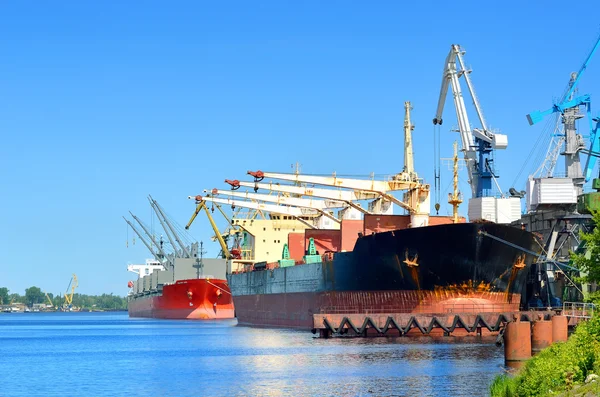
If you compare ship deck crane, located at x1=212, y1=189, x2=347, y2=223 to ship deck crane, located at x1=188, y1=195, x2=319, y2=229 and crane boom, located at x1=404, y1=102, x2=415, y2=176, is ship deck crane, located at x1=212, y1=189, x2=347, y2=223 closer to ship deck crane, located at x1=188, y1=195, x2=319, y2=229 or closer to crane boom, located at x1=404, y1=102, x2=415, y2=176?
ship deck crane, located at x1=188, y1=195, x2=319, y2=229

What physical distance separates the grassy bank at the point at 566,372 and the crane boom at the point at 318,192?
32.6 meters

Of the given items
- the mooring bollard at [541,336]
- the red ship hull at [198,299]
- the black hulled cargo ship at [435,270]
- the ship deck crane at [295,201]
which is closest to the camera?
the mooring bollard at [541,336]

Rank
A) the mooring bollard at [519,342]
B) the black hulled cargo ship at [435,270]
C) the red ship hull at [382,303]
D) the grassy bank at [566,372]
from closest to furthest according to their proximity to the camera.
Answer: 1. the grassy bank at [566,372]
2. the mooring bollard at [519,342]
3. the black hulled cargo ship at [435,270]
4. the red ship hull at [382,303]

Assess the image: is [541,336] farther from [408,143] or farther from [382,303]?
[408,143]

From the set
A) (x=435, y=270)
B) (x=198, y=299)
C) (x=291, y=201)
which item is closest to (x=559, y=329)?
(x=435, y=270)

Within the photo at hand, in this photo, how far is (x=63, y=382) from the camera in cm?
2892

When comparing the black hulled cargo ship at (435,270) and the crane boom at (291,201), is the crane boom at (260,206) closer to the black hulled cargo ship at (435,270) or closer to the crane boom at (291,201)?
the crane boom at (291,201)

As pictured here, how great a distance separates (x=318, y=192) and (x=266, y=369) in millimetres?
24358

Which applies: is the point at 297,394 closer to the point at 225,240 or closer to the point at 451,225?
the point at 451,225

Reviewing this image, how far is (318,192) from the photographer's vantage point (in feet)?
176

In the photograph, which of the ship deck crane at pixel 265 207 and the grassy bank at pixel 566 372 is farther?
the ship deck crane at pixel 265 207

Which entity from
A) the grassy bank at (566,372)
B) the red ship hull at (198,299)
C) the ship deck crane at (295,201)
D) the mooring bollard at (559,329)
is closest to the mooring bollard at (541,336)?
the mooring bollard at (559,329)

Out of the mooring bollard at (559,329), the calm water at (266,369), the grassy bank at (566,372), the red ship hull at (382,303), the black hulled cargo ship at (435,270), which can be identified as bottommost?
the calm water at (266,369)

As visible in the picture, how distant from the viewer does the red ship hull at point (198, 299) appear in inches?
3184
